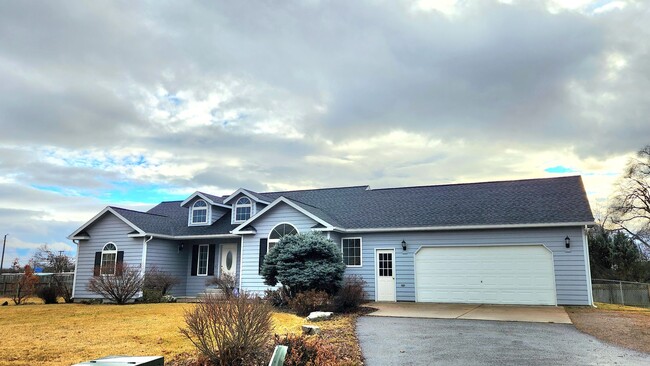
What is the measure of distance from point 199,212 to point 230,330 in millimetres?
16762

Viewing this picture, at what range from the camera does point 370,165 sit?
22.8 meters

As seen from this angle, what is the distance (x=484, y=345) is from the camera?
338 inches

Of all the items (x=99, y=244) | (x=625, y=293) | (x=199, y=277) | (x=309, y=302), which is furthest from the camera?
(x=199, y=277)

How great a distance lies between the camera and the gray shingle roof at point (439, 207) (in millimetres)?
16562

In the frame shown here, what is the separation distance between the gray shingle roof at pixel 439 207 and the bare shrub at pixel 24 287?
4.33 metres

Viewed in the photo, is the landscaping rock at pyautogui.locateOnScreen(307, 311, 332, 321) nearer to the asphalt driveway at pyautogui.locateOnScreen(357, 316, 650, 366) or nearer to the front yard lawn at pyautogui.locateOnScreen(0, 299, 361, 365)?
the front yard lawn at pyautogui.locateOnScreen(0, 299, 361, 365)

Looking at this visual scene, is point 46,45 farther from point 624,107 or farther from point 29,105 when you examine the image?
point 624,107

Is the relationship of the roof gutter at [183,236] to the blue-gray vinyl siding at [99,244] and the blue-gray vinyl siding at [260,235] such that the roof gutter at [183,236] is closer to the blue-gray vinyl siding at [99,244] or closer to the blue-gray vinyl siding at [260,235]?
the blue-gray vinyl siding at [99,244]

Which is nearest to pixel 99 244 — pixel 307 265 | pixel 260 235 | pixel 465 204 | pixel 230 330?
pixel 260 235

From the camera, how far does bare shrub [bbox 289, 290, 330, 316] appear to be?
44.2ft

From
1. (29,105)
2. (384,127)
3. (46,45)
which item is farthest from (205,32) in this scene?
(384,127)

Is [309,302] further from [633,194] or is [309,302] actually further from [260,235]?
[633,194]

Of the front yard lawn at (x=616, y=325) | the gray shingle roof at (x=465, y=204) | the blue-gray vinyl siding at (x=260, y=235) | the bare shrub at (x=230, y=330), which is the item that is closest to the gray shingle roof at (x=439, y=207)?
the gray shingle roof at (x=465, y=204)

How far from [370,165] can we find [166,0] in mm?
13237
